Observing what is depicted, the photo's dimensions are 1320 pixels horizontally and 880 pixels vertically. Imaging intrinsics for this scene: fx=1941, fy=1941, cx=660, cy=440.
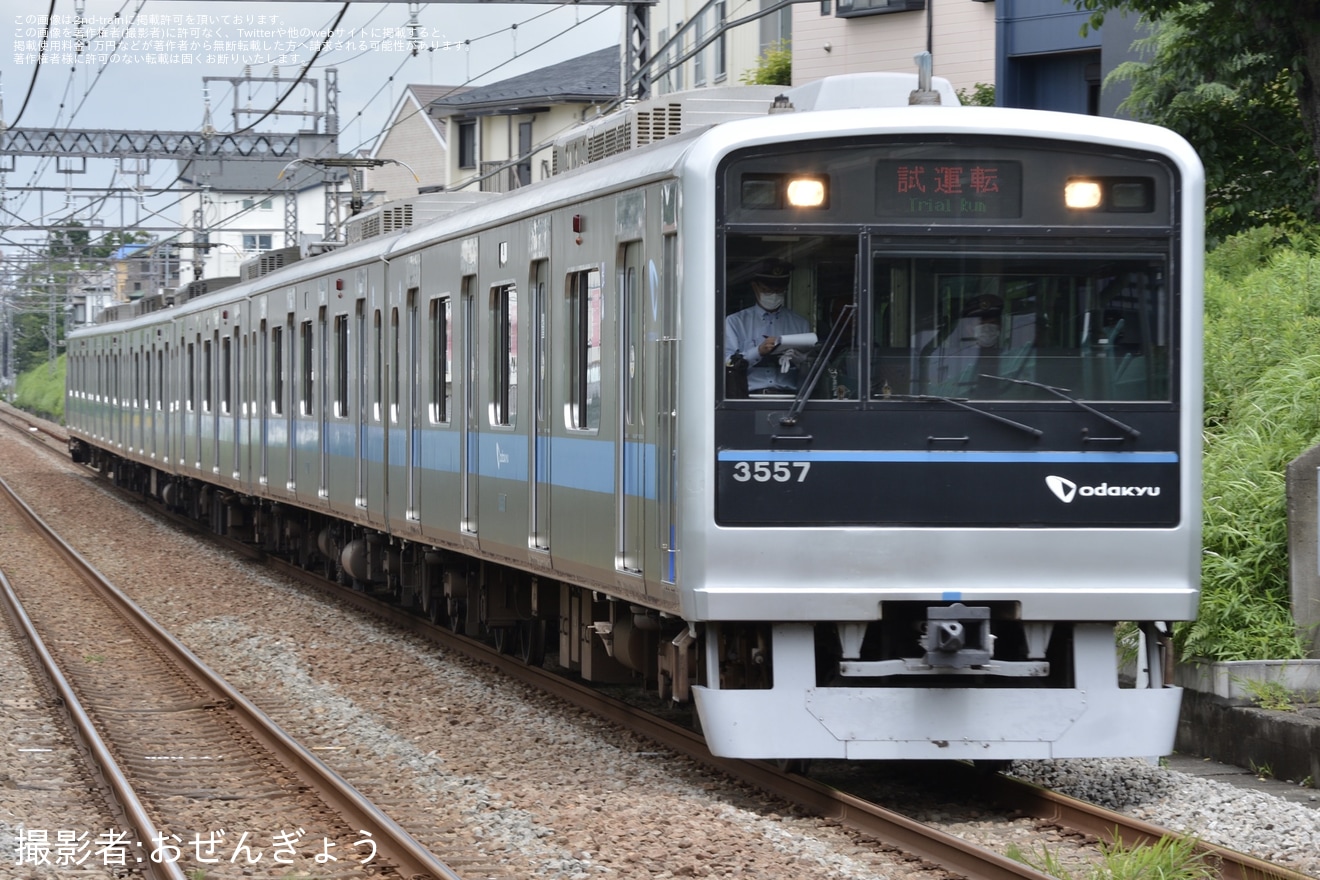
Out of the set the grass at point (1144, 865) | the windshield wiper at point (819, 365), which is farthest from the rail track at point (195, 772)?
the windshield wiper at point (819, 365)

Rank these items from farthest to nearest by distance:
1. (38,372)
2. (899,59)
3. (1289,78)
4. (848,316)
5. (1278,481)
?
1. (38,372)
2. (899,59)
3. (1289,78)
4. (1278,481)
5. (848,316)

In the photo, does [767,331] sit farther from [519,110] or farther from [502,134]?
[502,134]

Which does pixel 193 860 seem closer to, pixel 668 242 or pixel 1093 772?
pixel 668 242

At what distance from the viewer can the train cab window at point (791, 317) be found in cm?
739

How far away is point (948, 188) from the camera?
7.45 meters

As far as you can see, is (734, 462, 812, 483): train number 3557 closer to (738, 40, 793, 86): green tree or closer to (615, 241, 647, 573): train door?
(615, 241, 647, 573): train door

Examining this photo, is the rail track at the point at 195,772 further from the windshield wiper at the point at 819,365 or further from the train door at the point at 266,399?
the train door at the point at 266,399

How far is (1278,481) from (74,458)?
3372 cm

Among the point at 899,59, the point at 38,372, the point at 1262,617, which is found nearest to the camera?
the point at 1262,617

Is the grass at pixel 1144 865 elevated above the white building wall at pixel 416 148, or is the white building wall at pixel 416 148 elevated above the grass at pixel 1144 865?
the white building wall at pixel 416 148

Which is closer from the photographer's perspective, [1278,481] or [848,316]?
[848,316]

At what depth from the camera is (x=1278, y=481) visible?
10.1m

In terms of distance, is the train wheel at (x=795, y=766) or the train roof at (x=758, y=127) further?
the train wheel at (x=795, y=766)

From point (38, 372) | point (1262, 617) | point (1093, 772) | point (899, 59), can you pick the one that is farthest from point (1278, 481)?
point (38, 372)
